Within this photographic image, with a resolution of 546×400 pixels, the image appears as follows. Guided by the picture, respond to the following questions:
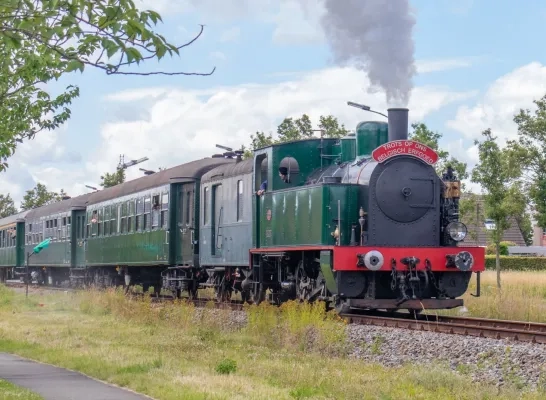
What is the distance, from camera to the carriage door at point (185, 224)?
23406 mm

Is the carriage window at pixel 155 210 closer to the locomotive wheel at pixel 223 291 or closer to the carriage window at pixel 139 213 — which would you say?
the carriage window at pixel 139 213

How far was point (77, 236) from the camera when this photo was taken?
35.6m

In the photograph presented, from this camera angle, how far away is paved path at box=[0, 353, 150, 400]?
955 centimetres

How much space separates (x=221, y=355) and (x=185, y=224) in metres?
11.4

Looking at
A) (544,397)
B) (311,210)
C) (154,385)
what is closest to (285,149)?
(311,210)

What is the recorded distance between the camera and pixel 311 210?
55.5 ft

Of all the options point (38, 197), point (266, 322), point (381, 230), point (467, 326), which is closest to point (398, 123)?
point (381, 230)

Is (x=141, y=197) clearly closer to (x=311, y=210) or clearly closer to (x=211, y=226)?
(x=211, y=226)

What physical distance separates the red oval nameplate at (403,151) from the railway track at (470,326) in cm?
288

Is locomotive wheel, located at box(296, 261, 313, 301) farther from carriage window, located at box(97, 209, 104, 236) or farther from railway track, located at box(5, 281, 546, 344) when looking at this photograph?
carriage window, located at box(97, 209, 104, 236)

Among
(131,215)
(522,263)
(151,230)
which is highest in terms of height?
(131,215)

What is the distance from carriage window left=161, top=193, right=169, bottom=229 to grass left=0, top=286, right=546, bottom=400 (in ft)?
13.6

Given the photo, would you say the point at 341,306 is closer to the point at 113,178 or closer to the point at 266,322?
the point at 266,322

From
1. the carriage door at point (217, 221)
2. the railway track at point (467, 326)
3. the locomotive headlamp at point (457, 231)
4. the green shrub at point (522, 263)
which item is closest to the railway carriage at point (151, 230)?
the carriage door at point (217, 221)
